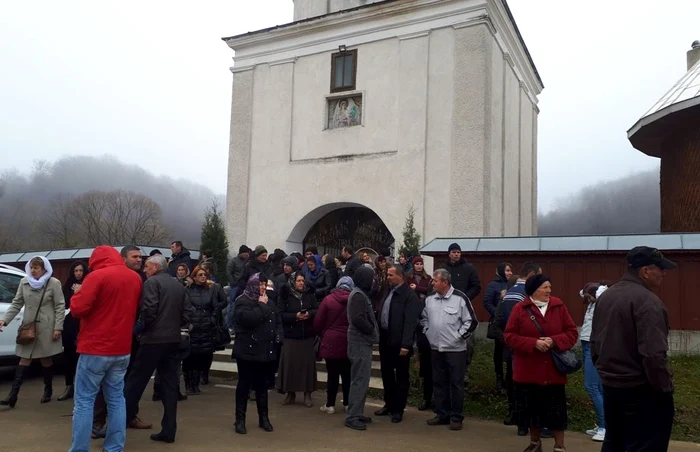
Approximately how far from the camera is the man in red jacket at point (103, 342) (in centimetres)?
536

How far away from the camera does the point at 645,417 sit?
4.35m

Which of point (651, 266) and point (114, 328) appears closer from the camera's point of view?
point (651, 266)

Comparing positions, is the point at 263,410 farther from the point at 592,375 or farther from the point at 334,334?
the point at 592,375

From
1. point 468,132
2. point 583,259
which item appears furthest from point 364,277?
point 468,132

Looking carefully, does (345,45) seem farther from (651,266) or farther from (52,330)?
(651,266)

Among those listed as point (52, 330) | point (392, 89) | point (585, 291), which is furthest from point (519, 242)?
point (52, 330)

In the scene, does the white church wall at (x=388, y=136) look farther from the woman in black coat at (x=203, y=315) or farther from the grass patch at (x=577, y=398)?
the woman in black coat at (x=203, y=315)

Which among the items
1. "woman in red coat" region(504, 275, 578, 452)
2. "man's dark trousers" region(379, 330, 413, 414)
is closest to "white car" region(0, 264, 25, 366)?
"man's dark trousers" region(379, 330, 413, 414)

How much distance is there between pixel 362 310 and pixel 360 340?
0.40 m

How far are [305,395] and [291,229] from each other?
10.7 m

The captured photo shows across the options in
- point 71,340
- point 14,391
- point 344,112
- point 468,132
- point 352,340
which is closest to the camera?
point 352,340

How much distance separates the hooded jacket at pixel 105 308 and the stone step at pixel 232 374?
458 cm

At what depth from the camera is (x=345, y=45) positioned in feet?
61.3

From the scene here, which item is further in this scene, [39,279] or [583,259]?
[583,259]
